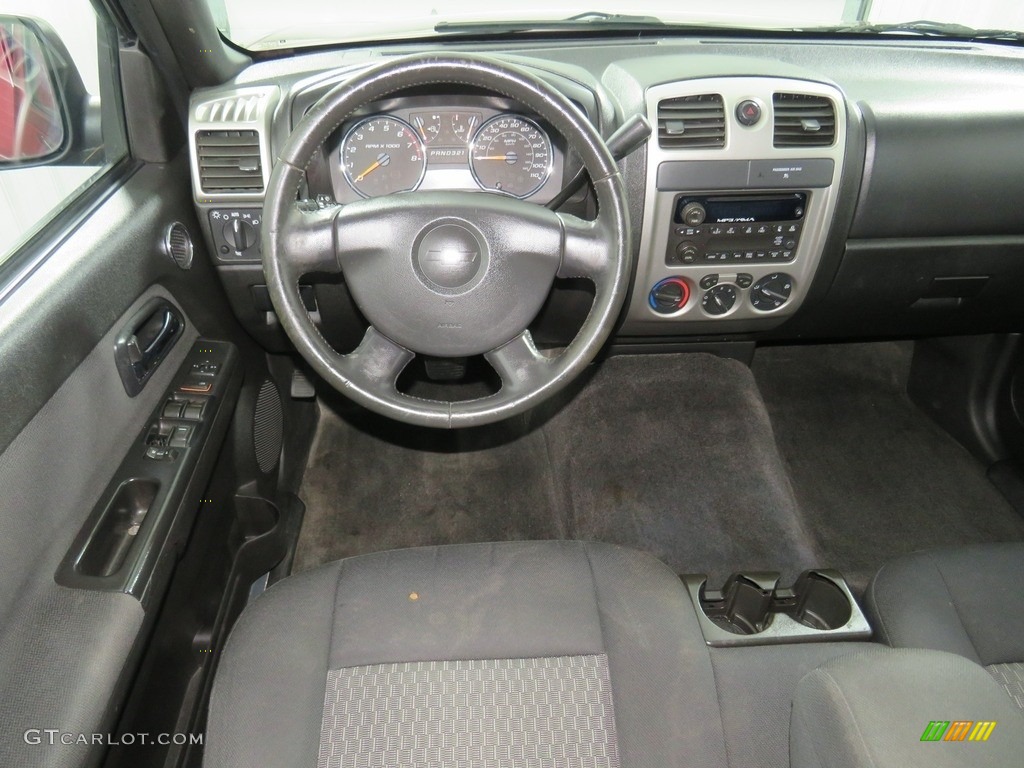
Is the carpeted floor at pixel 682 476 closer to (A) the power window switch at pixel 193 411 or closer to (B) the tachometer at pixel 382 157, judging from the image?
(A) the power window switch at pixel 193 411

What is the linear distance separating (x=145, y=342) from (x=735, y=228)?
1.25 m

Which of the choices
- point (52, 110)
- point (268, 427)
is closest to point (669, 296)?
point (268, 427)

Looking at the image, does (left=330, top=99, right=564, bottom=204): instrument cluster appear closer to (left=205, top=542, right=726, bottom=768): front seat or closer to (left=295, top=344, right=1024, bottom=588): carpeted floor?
(left=205, top=542, right=726, bottom=768): front seat

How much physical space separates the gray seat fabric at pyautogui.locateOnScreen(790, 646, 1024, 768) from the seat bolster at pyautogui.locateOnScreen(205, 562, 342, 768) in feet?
2.13

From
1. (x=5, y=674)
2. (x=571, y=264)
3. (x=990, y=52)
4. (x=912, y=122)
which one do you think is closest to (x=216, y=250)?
(x=571, y=264)

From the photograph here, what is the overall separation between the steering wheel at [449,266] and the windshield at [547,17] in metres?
0.69

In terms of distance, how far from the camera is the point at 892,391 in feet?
8.49

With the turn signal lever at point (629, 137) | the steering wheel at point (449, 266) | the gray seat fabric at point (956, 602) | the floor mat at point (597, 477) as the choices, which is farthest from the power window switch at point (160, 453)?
the gray seat fabric at point (956, 602)

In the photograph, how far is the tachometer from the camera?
151 centimetres

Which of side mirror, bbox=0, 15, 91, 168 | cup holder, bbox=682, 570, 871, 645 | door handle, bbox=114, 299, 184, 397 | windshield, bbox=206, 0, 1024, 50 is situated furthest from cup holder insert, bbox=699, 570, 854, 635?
side mirror, bbox=0, 15, 91, 168

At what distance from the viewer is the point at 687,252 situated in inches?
66.9

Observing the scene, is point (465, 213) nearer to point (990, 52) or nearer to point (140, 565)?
point (140, 565)

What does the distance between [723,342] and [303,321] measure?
140 centimetres

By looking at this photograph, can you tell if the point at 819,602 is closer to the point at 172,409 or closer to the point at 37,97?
the point at 172,409
